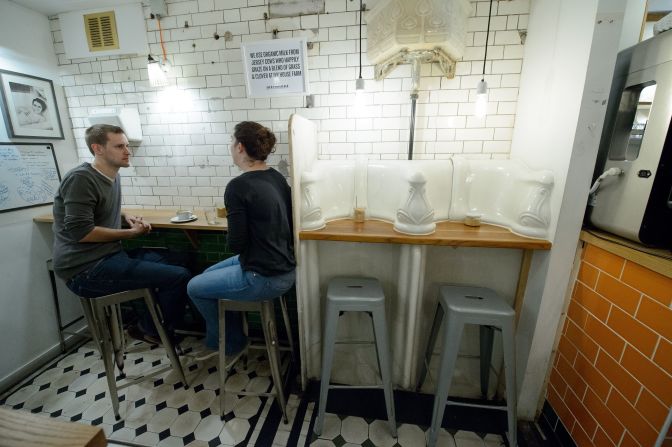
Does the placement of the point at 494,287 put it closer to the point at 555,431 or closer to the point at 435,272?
the point at 435,272

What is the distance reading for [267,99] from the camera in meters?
2.27

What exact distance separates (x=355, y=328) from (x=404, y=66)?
6.45 feet

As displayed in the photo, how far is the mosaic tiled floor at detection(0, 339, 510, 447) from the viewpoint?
1.64m

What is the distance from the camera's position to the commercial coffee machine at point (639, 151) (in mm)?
1112

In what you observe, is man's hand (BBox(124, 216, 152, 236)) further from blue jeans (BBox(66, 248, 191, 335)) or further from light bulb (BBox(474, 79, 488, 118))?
light bulb (BBox(474, 79, 488, 118))

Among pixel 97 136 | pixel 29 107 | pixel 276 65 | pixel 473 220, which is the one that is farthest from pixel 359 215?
pixel 29 107

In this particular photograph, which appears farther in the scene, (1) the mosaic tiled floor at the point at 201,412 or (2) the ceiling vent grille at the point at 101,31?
(2) the ceiling vent grille at the point at 101,31

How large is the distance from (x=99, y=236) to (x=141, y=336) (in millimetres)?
841

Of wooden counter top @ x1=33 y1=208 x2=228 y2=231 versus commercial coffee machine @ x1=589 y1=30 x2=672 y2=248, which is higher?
commercial coffee machine @ x1=589 y1=30 x2=672 y2=248

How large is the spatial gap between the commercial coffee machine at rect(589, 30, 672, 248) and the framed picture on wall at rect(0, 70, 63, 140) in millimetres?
3937

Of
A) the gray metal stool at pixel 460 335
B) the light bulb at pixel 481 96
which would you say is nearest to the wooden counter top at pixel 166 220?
the gray metal stool at pixel 460 335

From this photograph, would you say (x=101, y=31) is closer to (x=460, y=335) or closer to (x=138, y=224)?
(x=138, y=224)

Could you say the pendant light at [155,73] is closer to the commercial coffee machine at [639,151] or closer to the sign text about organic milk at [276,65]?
the sign text about organic milk at [276,65]

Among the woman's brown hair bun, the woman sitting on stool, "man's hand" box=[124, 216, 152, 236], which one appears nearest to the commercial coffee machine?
the woman sitting on stool
